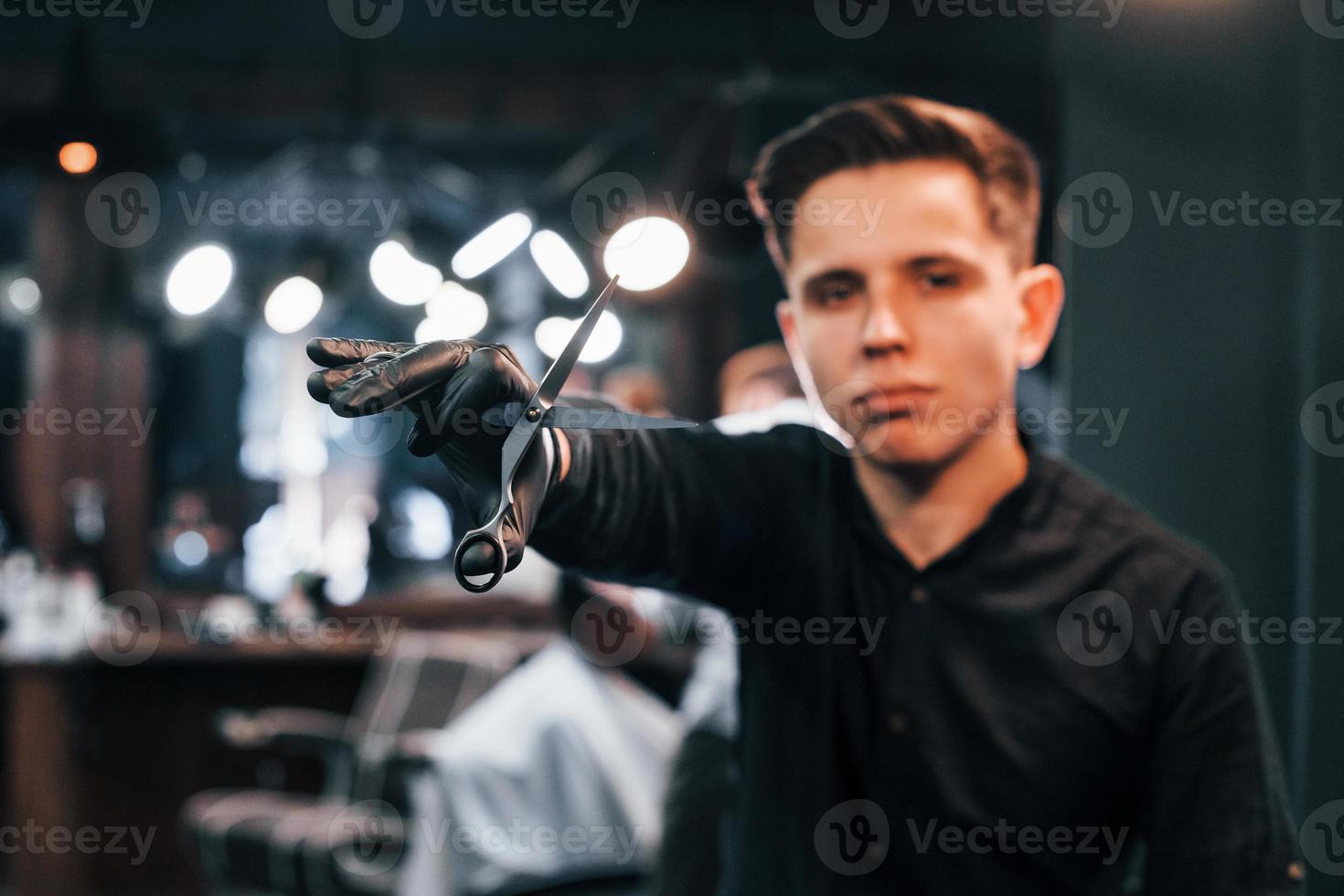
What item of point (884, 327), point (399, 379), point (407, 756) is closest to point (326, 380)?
point (399, 379)

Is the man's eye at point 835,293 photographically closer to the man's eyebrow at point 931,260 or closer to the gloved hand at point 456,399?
the man's eyebrow at point 931,260

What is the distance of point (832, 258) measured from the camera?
129cm

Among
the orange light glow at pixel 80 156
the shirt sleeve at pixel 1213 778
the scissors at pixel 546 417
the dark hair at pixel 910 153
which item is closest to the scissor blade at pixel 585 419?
the scissors at pixel 546 417

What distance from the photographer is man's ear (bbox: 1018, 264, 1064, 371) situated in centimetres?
138

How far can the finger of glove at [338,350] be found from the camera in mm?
909

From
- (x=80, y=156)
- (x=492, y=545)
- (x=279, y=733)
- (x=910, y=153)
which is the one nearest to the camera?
(x=492, y=545)

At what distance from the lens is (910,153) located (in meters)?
1.33

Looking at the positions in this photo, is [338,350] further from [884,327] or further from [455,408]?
[884,327]

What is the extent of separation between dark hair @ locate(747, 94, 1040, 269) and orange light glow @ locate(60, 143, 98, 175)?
2518 mm

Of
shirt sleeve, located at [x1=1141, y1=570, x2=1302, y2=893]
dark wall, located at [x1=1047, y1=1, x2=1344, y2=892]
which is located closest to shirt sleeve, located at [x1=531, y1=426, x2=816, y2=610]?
shirt sleeve, located at [x1=1141, y1=570, x2=1302, y2=893]

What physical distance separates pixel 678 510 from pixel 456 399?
17.2 inches

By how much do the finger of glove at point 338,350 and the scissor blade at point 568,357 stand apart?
0.11 metres

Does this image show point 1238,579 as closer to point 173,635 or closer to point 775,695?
point 775,695

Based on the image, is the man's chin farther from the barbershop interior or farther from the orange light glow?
the orange light glow
